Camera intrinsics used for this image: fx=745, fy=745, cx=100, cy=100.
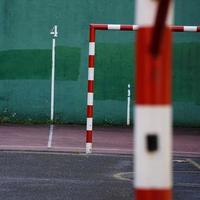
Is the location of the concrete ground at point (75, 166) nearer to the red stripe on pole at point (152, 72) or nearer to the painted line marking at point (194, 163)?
the painted line marking at point (194, 163)

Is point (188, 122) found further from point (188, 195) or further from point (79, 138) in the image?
point (188, 195)

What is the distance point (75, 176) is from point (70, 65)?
1065 centimetres

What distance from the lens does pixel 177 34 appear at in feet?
64.1

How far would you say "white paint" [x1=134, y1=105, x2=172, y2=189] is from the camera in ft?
7.74

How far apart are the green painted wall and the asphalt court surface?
731 cm

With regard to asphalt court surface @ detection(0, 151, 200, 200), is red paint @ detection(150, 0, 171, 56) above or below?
above

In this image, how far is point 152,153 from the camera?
2357mm

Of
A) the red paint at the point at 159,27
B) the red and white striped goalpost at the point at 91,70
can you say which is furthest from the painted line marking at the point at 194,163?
the red paint at the point at 159,27

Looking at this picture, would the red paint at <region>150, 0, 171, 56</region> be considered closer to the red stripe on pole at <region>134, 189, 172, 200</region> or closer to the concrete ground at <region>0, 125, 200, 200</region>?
the red stripe on pole at <region>134, 189, 172, 200</region>

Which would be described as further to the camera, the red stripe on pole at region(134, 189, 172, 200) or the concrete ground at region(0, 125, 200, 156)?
the concrete ground at region(0, 125, 200, 156)

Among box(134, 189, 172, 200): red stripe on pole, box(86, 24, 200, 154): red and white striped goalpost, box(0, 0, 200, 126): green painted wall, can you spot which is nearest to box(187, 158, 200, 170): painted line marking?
box(86, 24, 200, 154): red and white striped goalpost

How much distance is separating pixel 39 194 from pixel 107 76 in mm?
12262

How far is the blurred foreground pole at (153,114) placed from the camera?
2340 millimetres

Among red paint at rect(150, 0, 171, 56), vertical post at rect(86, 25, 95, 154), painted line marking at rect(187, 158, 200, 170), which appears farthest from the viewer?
vertical post at rect(86, 25, 95, 154)
